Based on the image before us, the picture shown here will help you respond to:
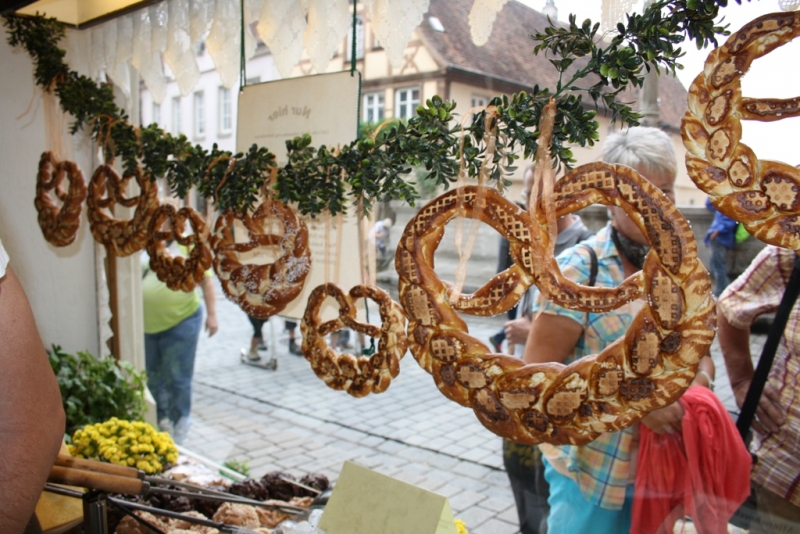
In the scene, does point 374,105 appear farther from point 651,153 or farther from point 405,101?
point 651,153

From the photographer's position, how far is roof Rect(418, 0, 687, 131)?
A: 4.58 feet

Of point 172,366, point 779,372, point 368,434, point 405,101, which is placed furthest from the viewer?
point 172,366

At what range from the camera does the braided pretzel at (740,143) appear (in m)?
0.85

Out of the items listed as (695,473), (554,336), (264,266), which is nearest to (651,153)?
(554,336)

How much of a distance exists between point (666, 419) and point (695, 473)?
0.43 feet

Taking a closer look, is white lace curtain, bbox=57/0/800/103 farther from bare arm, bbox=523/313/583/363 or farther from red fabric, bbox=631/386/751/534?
red fabric, bbox=631/386/751/534

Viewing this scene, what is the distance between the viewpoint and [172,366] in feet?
12.0

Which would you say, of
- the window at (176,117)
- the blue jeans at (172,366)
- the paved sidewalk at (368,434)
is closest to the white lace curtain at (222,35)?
the window at (176,117)

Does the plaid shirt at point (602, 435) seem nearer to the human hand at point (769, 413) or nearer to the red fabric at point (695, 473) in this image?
the red fabric at point (695, 473)

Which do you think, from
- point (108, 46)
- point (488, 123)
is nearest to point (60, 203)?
point (108, 46)

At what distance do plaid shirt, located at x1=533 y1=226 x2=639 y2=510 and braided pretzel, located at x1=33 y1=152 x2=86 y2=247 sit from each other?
1497 mm

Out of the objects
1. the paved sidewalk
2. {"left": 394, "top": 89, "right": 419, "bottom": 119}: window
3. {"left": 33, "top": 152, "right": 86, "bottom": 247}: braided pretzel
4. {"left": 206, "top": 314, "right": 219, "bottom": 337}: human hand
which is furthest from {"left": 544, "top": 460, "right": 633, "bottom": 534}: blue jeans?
{"left": 206, "top": 314, "right": 219, "bottom": 337}: human hand

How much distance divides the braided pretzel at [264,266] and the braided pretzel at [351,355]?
0.08m

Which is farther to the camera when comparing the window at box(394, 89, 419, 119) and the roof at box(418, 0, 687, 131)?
the window at box(394, 89, 419, 119)
